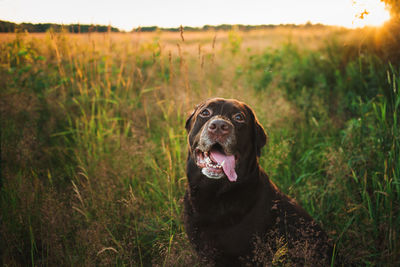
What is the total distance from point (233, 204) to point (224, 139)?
18.4 inches

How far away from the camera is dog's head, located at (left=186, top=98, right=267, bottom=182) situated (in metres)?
1.93

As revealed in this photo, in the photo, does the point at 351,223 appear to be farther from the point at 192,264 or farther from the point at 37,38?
the point at 37,38

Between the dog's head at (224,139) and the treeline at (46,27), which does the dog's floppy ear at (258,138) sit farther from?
the treeline at (46,27)

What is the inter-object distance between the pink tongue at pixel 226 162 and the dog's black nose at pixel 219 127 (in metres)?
0.20

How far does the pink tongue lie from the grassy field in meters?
0.57

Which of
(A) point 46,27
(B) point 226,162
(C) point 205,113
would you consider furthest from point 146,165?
(A) point 46,27

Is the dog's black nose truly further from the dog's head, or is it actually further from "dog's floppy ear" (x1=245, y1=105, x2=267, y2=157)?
"dog's floppy ear" (x1=245, y1=105, x2=267, y2=157)

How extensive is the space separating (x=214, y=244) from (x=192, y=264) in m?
0.19

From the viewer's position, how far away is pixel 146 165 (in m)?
3.00

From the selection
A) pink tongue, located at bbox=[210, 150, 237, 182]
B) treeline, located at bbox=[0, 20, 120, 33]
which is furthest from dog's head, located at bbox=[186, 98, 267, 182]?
treeline, located at bbox=[0, 20, 120, 33]

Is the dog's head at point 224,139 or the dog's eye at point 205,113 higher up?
the dog's eye at point 205,113

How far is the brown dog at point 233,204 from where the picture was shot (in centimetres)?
183

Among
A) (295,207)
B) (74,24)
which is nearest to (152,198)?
(295,207)

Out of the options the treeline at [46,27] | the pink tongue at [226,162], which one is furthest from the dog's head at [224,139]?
the treeline at [46,27]
